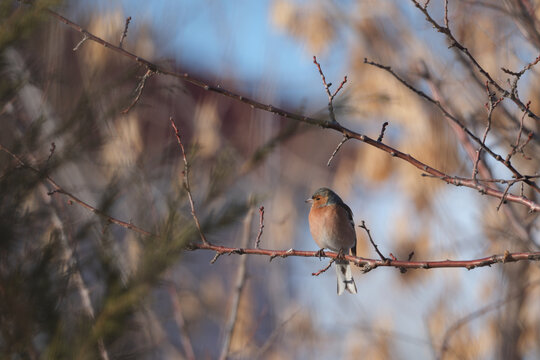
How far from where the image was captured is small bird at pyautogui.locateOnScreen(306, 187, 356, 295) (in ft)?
11.5

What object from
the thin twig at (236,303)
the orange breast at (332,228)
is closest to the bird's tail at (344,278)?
the orange breast at (332,228)

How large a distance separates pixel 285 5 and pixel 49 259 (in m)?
3.98

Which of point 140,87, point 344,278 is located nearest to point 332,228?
point 344,278

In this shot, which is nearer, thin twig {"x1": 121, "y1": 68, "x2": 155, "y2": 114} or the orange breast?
thin twig {"x1": 121, "y1": 68, "x2": 155, "y2": 114}

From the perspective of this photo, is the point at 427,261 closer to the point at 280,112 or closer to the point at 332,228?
the point at 280,112

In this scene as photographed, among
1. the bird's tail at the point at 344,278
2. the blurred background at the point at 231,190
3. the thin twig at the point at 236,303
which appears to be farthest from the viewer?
the bird's tail at the point at 344,278

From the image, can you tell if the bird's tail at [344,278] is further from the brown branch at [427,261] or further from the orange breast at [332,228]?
the brown branch at [427,261]

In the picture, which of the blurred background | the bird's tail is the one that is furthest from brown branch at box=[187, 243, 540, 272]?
the bird's tail

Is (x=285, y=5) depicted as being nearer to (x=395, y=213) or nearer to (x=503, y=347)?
(x=395, y=213)

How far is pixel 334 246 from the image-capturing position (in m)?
3.52

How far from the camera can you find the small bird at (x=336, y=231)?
3.50 m

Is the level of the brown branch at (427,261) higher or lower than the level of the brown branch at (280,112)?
lower

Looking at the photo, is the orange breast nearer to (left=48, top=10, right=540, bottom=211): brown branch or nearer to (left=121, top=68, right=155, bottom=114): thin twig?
(left=48, top=10, right=540, bottom=211): brown branch

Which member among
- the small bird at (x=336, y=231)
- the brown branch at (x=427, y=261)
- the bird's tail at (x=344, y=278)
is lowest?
the brown branch at (x=427, y=261)
